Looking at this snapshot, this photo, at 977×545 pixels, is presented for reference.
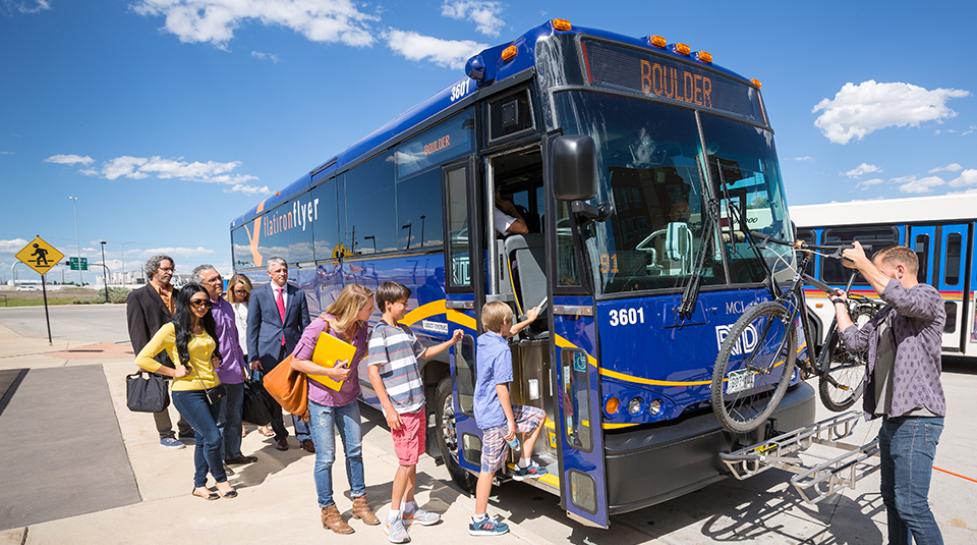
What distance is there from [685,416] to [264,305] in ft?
14.2

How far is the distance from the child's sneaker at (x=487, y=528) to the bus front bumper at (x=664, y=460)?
97 centimetres

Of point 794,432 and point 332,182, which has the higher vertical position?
point 332,182

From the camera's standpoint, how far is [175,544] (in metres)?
4.23

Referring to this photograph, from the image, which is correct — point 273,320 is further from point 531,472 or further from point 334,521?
point 531,472

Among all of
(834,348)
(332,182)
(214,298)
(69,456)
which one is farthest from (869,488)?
(69,456)

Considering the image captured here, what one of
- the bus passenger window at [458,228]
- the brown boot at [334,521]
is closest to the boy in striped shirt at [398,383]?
the brown boot at [334,521]

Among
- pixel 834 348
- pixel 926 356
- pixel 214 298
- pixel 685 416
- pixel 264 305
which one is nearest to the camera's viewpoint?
pixel 926 356

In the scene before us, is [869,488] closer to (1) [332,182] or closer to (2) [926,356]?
(2) [926,356]

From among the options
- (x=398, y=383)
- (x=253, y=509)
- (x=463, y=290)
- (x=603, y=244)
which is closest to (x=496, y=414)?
(x=398, y=383)

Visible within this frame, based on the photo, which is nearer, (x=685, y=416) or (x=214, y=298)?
(x=685, y=416)

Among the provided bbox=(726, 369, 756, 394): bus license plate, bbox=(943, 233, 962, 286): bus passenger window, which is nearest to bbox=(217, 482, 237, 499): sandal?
bbox=(726, 369, 756, 394): bus license plate

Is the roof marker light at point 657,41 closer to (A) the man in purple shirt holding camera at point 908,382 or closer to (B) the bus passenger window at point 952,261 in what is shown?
(A) the man in purple shirt holding camera at point 908,382

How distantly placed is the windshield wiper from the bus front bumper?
2.53 ft

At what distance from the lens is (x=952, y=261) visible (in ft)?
33.9
